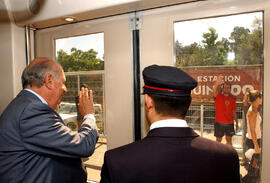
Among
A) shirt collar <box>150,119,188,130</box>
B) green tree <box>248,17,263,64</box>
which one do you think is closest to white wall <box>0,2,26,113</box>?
shirt collar <box>150,119,188,130</box>

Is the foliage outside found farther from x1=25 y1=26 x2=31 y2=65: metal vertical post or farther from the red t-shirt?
x1=25 y1=26 x2=31 y2=65: metal vertical post

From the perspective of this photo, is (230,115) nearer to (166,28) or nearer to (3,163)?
(166,28)

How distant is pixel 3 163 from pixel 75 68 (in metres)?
0.94

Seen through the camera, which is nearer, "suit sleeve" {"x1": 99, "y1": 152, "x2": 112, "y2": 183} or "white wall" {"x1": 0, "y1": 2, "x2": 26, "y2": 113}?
"suit sleeve" {"x1": 99, "y1": 152, "x2": 112, "y2": 183}

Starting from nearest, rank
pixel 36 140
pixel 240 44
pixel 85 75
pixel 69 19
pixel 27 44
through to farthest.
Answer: pixel 36 140 → pixel 240 44 → pixel 69 19 → pixel 85 75 → pixel 27 44

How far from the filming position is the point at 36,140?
99cm

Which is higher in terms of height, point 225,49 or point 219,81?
point 225,49

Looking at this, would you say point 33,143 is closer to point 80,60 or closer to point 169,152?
point 169,152

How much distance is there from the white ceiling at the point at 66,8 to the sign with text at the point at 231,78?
478mm

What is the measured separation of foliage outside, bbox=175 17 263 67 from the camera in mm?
1180

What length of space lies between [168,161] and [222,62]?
80cm

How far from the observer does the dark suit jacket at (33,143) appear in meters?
0.99

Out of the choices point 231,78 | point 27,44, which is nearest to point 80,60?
point 27,44

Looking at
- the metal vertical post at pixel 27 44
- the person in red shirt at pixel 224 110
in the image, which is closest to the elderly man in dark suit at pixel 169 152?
the person in red shirt at pixel 224 110
